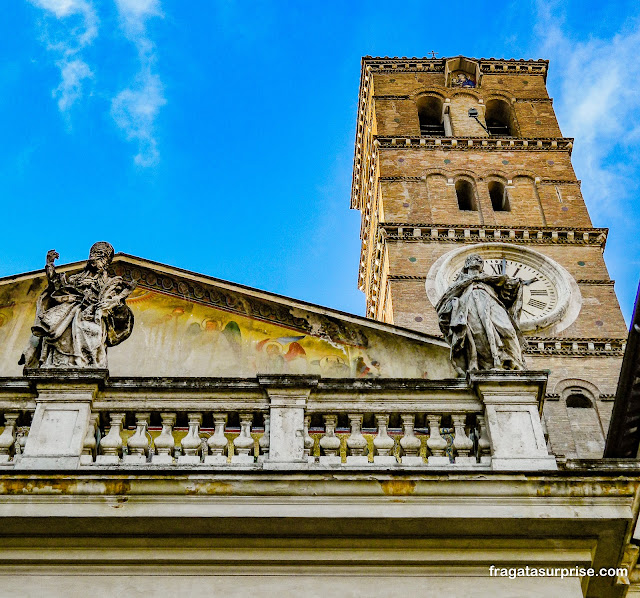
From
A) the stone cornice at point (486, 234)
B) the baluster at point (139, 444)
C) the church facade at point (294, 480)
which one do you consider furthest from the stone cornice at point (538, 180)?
the baluster at point (139, 444)

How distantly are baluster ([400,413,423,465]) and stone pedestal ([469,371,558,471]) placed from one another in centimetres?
62

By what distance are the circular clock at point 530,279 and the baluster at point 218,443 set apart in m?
14.3

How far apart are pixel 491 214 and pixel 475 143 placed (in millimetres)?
3329

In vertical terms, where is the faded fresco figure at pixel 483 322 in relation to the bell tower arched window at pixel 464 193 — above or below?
below

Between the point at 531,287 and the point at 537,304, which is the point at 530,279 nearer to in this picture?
the point at 531,287

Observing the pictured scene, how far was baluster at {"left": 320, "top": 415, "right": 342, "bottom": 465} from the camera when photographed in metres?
9.17

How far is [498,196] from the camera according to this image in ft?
93.5

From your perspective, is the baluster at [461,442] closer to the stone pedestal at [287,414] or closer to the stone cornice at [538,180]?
the stone pedestal at [287,414]

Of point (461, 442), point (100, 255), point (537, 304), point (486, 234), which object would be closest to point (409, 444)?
point (461, 442)

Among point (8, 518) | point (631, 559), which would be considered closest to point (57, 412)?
point (8, 518)

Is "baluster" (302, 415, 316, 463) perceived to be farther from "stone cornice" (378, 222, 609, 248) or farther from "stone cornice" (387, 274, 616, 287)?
"stone cornice" (378, 222, 609, 248)

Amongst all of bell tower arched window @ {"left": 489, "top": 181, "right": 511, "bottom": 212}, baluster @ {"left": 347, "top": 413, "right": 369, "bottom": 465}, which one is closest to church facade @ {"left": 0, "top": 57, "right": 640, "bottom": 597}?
baluster @ {"left": 347, "top": 413, "right": 369, "bottom": 465}

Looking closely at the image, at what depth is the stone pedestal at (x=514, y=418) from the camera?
8.99 m

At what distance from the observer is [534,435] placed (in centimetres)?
924
